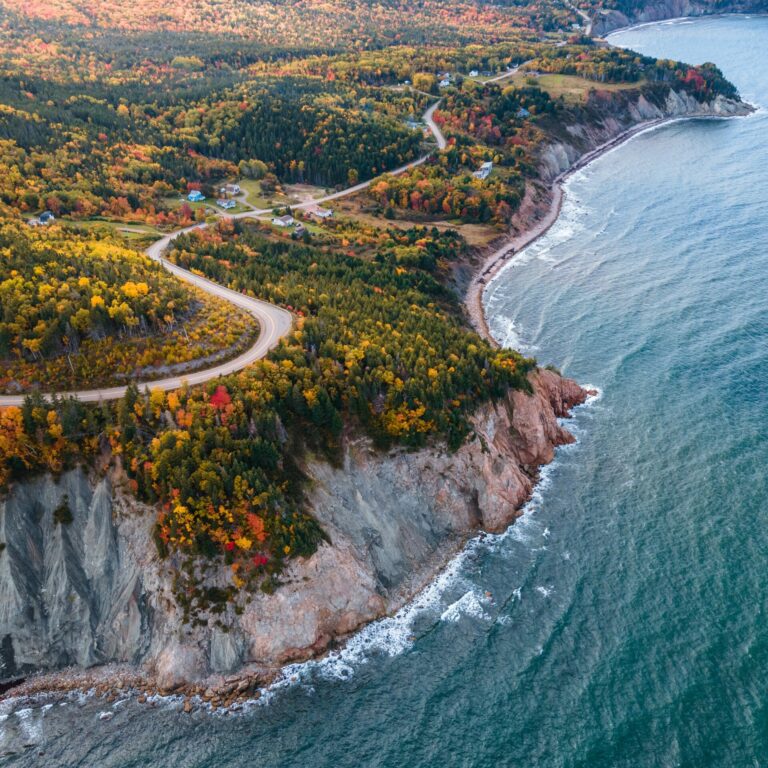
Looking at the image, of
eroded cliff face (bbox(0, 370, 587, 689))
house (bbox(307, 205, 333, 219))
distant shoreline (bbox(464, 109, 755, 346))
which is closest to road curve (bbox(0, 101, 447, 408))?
eroded cliff face (bbox(0, 370, 587, 689))

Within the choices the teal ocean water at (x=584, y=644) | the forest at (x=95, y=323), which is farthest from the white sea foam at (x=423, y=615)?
the forest at (x=95, y=323)

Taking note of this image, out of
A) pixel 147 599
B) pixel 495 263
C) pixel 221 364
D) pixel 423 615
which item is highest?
pixel 495 263

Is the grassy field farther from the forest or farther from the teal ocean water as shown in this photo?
the forest

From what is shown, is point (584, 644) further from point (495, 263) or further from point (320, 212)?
point (320, 212)

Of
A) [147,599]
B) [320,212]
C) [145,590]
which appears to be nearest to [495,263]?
[320,212]

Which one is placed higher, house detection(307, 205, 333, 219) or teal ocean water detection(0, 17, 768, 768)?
house detection(307, 205, 333, 219)

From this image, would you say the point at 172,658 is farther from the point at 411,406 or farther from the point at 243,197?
the point at 243,197

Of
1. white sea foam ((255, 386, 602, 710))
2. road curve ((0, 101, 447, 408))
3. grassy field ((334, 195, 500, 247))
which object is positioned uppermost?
grassy field ((334, 195, 500, 247))

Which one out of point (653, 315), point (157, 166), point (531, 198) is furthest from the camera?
point (531, 198)

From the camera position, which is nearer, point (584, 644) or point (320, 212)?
point (584, 644)

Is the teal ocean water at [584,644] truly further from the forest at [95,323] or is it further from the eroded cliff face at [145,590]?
the forest at [95,323]

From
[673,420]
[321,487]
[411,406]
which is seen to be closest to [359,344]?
[411,406]
